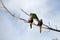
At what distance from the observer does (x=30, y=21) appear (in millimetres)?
541

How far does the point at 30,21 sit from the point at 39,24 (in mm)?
→ 52

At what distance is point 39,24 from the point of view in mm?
541

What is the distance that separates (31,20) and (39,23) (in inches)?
1.9

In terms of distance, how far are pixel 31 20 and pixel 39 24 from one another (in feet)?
0.16

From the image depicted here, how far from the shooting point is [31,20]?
0.55 metres

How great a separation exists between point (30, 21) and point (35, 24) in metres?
0.08

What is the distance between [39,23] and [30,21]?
0.17ft

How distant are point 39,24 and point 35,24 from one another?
7 cm

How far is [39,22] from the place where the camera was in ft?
1.79

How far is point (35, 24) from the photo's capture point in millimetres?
613
